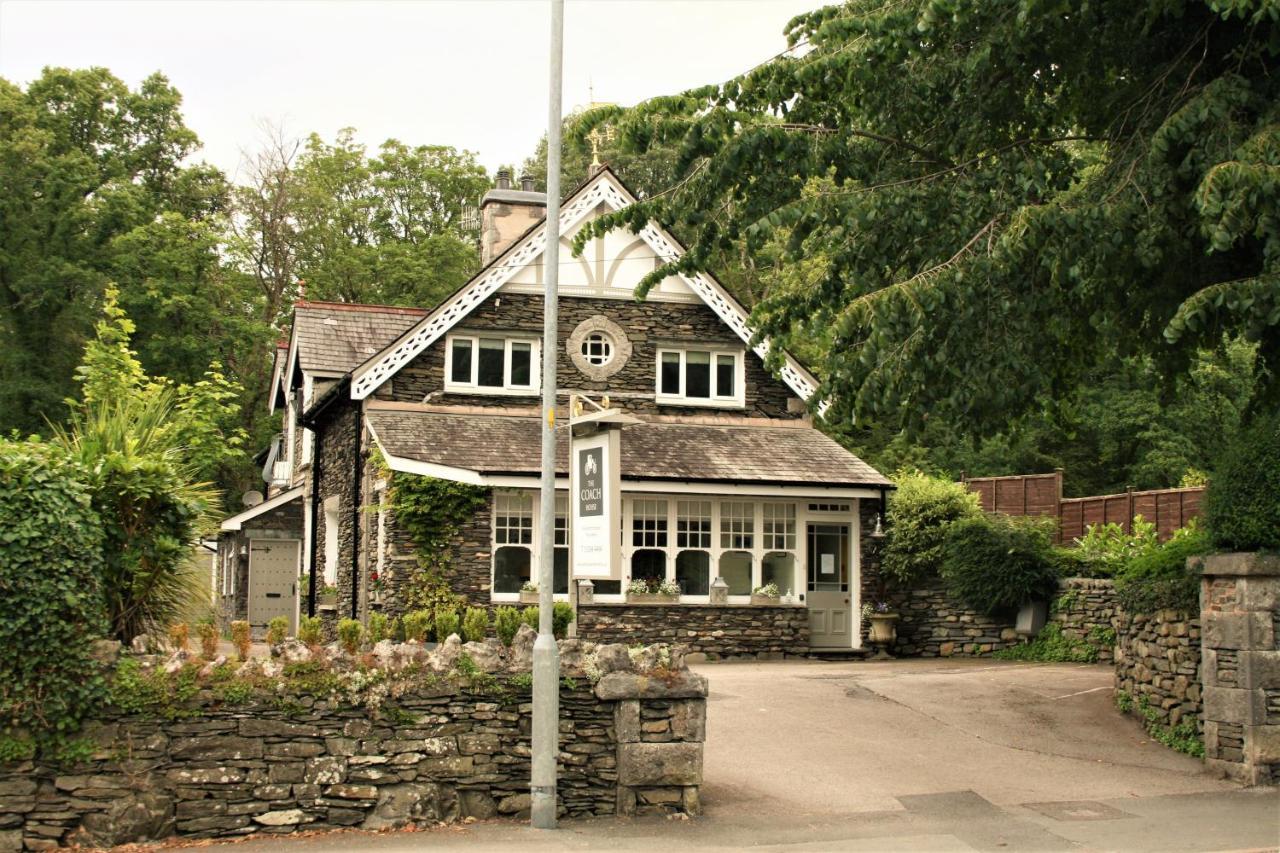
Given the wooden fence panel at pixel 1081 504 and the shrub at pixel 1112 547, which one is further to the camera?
the wooden fence panel at pixel 1081 504

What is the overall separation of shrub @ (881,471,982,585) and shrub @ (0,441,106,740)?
1561cm

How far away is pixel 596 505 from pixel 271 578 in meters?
21.3

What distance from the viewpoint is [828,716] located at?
1575cm

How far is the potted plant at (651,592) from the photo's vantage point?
867 inches

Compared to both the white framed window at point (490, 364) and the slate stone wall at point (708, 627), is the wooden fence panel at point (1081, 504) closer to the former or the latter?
the slate stone wall at point (708, 627)

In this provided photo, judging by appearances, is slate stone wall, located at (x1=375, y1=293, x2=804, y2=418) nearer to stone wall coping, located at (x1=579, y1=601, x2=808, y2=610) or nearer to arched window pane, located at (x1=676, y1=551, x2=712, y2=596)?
arched window pane, located at (x1=676, y1=551, x2=712, y2=596)

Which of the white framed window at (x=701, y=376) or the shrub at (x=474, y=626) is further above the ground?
the white framed window at (x=701, y=376)

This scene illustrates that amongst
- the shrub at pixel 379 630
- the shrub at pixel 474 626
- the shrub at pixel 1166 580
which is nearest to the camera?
the shrub at pixel 379 630

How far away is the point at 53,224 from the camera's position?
41.0 metres

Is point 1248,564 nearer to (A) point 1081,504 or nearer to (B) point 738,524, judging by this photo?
(B) point 738,524

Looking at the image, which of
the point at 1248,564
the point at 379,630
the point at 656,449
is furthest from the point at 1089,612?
the point at 379,630

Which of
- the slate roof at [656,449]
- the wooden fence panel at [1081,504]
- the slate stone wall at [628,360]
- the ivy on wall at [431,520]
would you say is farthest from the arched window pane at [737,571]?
the wooden fence panel at [1081,504]

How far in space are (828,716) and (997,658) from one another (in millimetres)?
7277

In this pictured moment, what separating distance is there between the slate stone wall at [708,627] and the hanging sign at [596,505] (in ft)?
33.8
